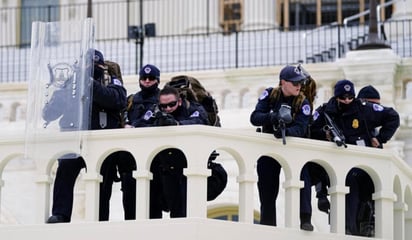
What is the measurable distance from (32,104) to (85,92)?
0.49 meters

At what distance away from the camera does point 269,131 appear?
15.5 metres

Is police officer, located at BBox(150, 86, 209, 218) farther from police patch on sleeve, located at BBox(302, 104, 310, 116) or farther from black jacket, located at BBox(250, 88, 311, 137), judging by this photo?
police patch on sleeve, located at BBox(302, 104, 310, 116)

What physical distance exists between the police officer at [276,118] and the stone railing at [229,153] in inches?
4.9

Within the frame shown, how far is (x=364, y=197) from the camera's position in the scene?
53.2 ft

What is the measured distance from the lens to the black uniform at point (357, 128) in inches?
632

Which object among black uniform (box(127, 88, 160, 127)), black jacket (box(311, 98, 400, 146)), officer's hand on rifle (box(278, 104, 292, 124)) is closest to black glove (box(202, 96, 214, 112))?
black uniform (box(127, 88, 160, 127))

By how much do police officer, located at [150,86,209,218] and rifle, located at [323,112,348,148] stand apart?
3.76 feet

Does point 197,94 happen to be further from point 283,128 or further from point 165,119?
point 283,128

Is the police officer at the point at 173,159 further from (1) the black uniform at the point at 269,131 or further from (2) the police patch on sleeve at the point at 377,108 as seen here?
(2) the police patch on sleeve at the point at 377,108

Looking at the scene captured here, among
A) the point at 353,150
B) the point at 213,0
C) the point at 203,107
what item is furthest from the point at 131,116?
the point at 213,0

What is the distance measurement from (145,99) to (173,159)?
95 centimetres

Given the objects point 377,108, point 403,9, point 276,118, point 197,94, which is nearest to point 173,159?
point 197,94

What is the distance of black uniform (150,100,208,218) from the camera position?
15156 mm

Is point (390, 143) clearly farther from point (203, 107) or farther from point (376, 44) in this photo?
point (203, 107)
